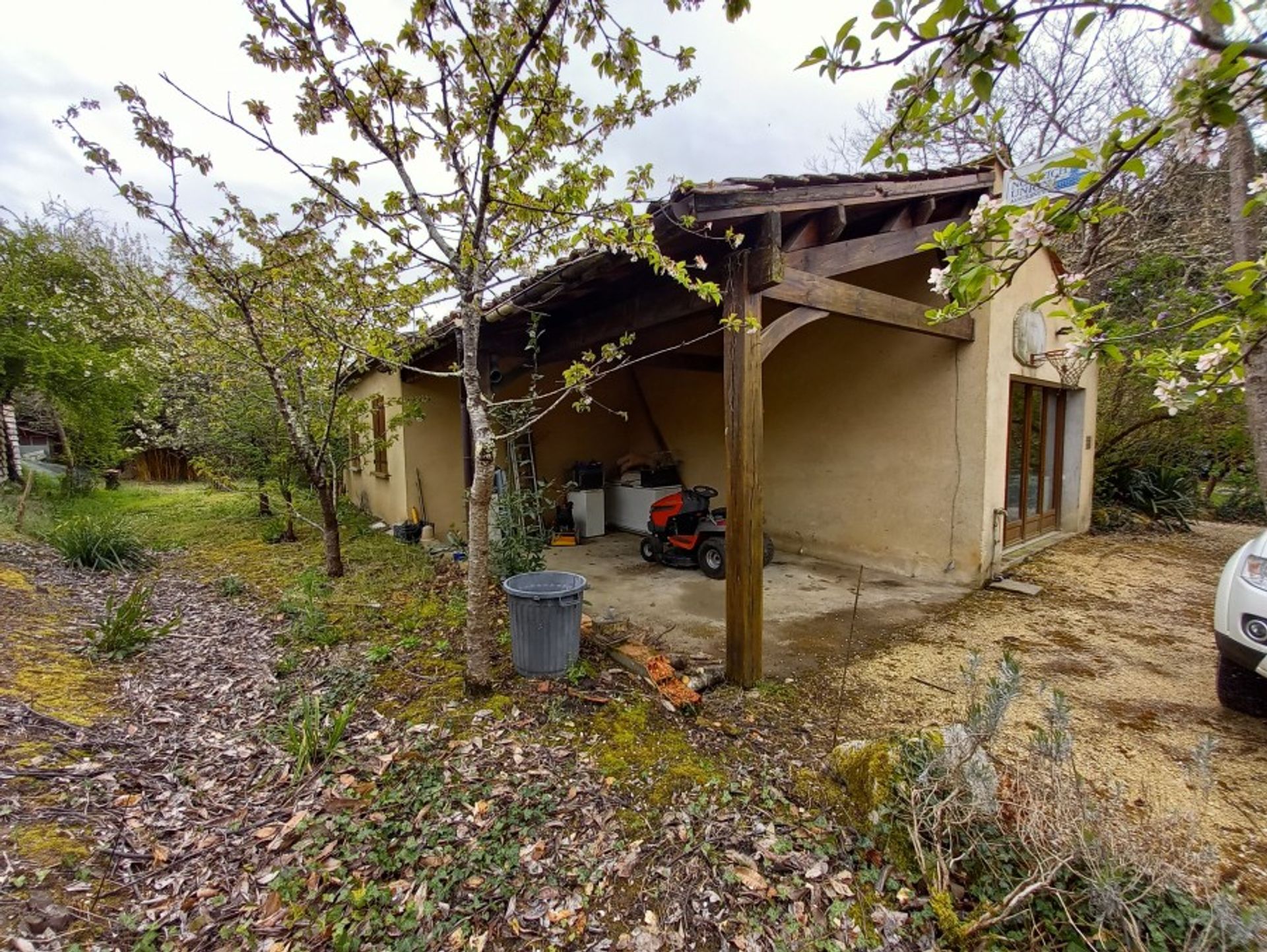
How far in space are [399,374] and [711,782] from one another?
5.96 meters

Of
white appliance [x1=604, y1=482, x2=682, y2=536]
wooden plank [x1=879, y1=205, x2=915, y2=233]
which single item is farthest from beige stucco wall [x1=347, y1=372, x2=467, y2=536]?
wooden plank [x1=879, y1=205, x2=915, y2=233]

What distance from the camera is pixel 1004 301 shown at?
5172mm

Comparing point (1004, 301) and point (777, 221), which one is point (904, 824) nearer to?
point (777, 221)

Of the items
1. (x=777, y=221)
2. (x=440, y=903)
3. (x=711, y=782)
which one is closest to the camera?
(x=440, y=903)

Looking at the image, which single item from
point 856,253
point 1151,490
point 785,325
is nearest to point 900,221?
point 856,253

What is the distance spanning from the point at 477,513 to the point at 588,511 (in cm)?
498

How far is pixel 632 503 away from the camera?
7836 millimetres

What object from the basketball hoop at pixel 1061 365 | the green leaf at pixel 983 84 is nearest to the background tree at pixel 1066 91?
the basketball hoop at pixel 1061 365

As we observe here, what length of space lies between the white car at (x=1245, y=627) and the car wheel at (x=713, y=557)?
333 centimetres

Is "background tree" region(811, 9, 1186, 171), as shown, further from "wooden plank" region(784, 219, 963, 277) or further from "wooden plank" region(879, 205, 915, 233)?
"wooden plank" region(784, 219, 963, 277)

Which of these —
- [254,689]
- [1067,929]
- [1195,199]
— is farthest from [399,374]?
[1195,199]

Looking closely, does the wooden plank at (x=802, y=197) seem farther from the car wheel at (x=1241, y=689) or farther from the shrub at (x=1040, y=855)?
the car wheel at (x=1241, y=689)

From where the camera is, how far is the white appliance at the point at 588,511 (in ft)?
25.0

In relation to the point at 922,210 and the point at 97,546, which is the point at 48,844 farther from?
the point at 922,210
